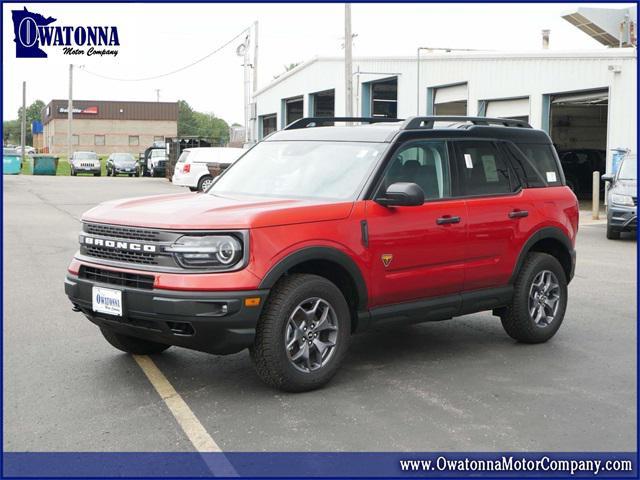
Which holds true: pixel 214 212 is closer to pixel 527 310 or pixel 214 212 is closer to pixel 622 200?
pixel 527 310

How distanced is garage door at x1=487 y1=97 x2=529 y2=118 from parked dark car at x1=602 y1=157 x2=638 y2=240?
1069 cm

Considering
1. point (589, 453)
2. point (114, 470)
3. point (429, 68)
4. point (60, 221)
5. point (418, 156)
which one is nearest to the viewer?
point (114, 470)

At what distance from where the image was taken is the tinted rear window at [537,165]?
7.32 meters

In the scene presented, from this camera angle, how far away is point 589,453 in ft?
15.1

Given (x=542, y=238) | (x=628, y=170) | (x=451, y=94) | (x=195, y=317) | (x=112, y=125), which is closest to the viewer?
(x=195, y=317)

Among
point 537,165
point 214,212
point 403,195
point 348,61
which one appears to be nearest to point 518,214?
point 537,165

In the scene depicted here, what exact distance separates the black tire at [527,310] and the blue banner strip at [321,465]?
2526mm

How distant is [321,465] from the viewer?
4.36 m

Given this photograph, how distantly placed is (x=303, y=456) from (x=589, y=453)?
1.56m

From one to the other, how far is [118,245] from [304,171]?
1594mm

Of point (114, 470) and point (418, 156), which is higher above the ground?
point (418, 156)

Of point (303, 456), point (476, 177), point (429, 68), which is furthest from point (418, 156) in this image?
point (429, 68)

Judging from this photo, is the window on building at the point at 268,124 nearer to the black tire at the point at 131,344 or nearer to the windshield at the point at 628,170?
the windshield at the point at 628,170

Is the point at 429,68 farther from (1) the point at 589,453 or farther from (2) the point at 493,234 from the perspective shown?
(1) the point at 589,453
